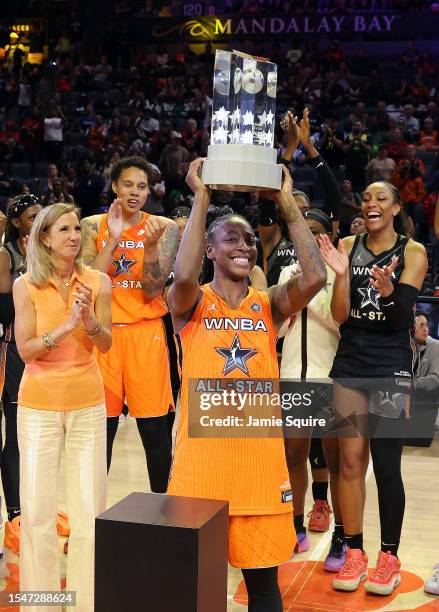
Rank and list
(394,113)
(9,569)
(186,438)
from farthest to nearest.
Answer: (394,113), (9,569), (186,438)

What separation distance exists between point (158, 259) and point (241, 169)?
4.63 feet

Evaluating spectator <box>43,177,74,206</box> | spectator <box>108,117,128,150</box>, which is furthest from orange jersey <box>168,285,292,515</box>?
spectator <box>108,117,128,150</box>

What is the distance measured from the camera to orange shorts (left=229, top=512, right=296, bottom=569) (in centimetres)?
286

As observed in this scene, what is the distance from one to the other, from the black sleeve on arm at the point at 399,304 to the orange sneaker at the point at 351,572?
3.49ft

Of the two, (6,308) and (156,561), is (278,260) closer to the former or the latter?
(6,308)

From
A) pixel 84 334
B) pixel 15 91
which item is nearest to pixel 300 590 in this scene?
pixel 84 334

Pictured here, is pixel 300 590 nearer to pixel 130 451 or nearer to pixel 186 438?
pixel 186 438

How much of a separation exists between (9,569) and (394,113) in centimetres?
1169

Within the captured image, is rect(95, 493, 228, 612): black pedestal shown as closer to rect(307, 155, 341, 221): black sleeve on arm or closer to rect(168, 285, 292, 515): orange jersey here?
rect(168, 285, 292, 515): orange jersey

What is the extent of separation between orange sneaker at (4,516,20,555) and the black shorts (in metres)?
0.63

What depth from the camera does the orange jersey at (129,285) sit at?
4.28m

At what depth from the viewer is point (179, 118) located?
1546 centimetres

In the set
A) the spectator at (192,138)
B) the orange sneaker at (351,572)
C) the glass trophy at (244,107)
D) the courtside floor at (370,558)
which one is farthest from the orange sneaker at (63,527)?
the spectator at (192,138)

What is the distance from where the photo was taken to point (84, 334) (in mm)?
3465
